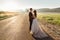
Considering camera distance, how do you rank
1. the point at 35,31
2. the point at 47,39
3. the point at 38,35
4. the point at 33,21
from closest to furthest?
the point at 47,39, the point at 38,35, the point at 35,31, the point at 33,21

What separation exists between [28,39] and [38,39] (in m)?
0.64

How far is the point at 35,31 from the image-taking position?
536 inches

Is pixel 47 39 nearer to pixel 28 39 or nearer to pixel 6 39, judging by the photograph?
pixel 28 39

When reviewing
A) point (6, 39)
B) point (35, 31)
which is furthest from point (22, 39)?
point (35, 31)

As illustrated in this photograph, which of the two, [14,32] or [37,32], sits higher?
[37,32]

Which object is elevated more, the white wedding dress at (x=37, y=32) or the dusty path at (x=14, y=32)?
the white wedding dress at (x=37, y=32)

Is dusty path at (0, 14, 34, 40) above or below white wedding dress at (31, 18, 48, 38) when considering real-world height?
below

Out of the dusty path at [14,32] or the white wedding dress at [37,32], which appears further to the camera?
the white wedding dress at [37,32]

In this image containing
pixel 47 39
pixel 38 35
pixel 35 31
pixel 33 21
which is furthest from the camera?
pixel 33 21

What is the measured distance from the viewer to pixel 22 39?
1170 cm

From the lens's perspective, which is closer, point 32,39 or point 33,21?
point 32,39

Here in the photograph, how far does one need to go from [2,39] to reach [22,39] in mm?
1323

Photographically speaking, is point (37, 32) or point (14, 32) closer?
point (37, 32)

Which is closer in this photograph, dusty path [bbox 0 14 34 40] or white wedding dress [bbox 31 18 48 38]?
dusty path [bbox 0 14 34 40]
